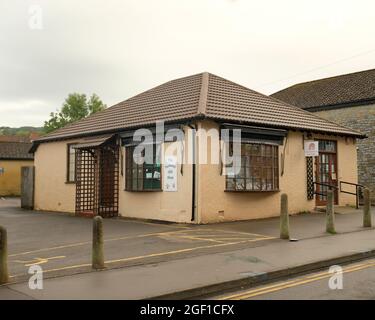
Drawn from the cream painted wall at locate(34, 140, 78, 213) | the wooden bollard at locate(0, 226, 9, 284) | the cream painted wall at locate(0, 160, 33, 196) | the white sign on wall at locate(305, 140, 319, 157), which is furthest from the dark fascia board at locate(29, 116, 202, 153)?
the cream painted wall at locate(0, 160, 33, 196)

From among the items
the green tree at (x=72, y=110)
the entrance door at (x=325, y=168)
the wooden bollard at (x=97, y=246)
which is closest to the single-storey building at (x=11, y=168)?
the green tree at (x=72, y=110)

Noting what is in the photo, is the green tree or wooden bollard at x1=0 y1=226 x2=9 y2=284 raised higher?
the green tree

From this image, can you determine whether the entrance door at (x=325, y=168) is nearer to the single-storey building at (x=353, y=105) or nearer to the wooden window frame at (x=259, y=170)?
the wooden window frame at (x=259, y=170)

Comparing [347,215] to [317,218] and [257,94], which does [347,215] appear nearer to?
[317,218]

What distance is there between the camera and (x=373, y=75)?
93.0 ft

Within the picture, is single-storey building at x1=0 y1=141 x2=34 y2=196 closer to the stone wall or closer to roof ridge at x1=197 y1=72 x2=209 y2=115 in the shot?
roof ridge at x1=197 y1=72 x2=209 y2=115

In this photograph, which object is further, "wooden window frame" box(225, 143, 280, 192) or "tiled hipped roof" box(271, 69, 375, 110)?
"tiled hipped roof" box(271, 69, 375, 110)

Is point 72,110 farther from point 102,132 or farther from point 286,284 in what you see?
point 286,284

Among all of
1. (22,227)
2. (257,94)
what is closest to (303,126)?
(257,94)

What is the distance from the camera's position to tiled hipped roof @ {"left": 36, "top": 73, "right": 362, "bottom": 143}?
1571 cm

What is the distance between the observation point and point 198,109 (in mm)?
14867

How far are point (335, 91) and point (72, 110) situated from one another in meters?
39.1

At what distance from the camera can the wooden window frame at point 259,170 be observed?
15.5 m
